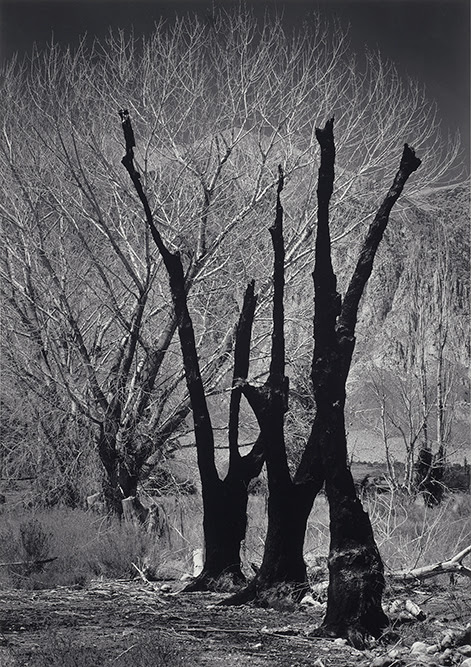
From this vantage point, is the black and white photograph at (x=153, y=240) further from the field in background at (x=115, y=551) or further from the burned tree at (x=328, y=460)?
the burned tree at (x=328, y=460)

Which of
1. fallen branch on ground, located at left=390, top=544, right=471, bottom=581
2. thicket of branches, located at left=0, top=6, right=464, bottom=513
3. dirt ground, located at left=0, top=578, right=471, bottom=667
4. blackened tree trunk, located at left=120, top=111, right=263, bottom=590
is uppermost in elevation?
thicket of branches, located at left=0, top=6, right=464, bottom=513

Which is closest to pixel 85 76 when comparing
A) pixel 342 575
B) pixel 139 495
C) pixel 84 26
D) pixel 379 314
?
pixel 84 26

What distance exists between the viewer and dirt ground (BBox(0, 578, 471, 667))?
5695 millimetres

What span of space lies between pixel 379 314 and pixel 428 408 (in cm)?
4235

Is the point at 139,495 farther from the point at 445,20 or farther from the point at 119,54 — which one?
the point at 445,20

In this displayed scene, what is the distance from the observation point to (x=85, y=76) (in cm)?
1533

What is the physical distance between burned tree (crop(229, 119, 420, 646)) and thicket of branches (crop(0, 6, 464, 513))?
25.7 feet

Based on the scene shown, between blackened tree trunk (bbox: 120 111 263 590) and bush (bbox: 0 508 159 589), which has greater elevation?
blackened tree trunk (bbox: 120 111 263 590)

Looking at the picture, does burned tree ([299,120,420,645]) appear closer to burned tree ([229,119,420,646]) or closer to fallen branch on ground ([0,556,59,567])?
burned tree ([229,119,420,646])

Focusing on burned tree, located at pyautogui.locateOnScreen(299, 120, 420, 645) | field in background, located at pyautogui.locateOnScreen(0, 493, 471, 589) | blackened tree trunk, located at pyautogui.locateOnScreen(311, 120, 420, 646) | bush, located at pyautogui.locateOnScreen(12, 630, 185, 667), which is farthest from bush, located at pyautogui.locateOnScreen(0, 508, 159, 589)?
bush, located at pyautogui.locateOnScreen(12, 630, 185, 667)

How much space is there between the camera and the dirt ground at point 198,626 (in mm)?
5695

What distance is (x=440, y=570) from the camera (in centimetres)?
702

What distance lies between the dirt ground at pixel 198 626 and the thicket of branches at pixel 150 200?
24.7 ft

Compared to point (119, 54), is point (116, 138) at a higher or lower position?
lower
